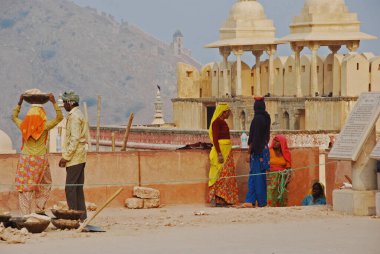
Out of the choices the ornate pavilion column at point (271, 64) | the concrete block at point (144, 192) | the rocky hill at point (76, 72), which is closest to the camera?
the concrete block at point (144, 192)

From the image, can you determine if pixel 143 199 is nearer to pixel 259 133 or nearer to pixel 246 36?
pixel 259 133

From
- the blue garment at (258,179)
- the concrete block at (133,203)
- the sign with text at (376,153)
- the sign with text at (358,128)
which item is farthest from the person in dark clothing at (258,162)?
the sign with text at (376,153)

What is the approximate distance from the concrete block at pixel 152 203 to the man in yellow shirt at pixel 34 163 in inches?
95.8

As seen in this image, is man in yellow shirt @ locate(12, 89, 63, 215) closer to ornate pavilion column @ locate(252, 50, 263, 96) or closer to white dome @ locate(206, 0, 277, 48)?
white dome @ locate(206, 0, 277, 48)

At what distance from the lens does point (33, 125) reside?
1783cm

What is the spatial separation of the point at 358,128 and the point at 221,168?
8.58 ft

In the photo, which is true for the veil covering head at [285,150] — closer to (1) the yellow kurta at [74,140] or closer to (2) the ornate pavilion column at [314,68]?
(1) the yellow kurta at [74,140]

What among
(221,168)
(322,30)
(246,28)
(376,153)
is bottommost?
(221,168)

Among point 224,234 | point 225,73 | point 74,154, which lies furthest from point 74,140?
point 225,73

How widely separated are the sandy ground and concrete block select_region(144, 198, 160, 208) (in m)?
1.14

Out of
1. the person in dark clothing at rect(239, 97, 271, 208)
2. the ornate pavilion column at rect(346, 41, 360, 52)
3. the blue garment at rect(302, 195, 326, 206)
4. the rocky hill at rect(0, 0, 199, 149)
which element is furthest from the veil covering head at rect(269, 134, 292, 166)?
the rocky hill at rect(0, 0, 199, 149)

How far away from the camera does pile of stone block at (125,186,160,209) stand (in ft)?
65.9

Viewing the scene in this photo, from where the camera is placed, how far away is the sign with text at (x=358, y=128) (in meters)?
17.9

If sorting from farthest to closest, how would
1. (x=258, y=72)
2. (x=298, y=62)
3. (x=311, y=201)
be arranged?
(x=258, y=72), (x=298, y=62), (x=311, y=201)
